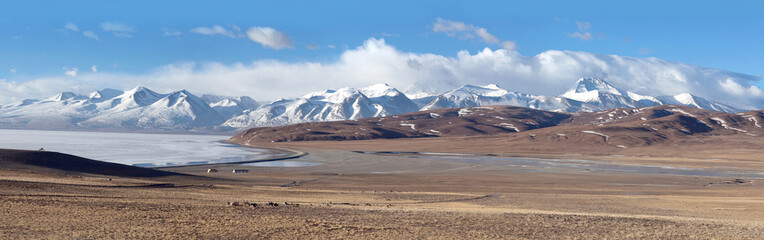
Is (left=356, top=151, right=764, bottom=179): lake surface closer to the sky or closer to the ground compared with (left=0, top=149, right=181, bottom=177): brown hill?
closer to the ground

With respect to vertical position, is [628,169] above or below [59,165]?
below

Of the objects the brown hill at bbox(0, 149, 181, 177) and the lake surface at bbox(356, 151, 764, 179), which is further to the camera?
the lake surface at bbox(356, 151, 764, 179)

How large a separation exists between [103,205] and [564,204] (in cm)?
2620

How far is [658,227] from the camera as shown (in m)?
25.8

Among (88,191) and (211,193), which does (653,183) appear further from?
(88,191)

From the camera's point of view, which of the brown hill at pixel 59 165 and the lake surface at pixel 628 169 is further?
the lake surface at pixel 628 169

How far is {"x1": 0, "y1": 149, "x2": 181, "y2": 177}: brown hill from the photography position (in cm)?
5419

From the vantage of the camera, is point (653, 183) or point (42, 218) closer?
point (42, 218)

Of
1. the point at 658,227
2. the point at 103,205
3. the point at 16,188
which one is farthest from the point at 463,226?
the point at 16,188

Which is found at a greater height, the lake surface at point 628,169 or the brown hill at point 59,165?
the brown hill at point 59,165

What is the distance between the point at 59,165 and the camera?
57.3m

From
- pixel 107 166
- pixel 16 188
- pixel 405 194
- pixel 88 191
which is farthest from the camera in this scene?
pixel 107 166

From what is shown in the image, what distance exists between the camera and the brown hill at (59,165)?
54.2 metres

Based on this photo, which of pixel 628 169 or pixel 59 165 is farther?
pixel 628 169
